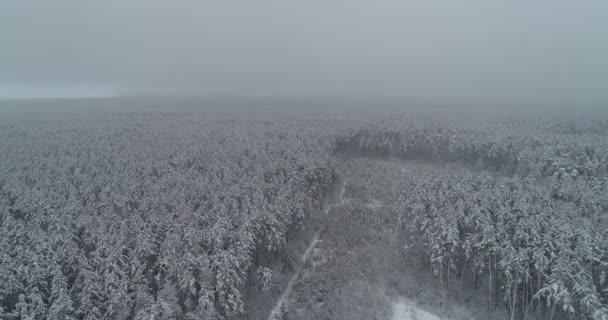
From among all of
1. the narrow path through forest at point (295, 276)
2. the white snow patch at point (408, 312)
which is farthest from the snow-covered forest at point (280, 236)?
the white snow patch at point (408, 312)

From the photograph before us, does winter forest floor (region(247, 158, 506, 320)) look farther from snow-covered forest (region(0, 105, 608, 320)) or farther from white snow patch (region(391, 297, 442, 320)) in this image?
snow-covered forest (region(0, 105, 608, 320))

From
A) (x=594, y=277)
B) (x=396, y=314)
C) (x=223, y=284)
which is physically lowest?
(x=396, y=314)

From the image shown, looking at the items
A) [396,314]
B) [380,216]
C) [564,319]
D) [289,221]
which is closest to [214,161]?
[289,221]

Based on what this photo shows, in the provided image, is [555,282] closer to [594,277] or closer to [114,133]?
[594,277]

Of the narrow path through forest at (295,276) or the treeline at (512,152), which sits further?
the treeline at (512,152)

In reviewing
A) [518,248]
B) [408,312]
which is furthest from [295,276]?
[518,248]

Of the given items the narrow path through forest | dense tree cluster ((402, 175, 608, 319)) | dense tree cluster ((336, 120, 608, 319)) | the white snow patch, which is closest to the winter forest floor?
the white snow patch

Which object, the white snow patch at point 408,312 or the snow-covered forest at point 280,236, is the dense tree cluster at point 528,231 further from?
the white snow patch at point 408,312
